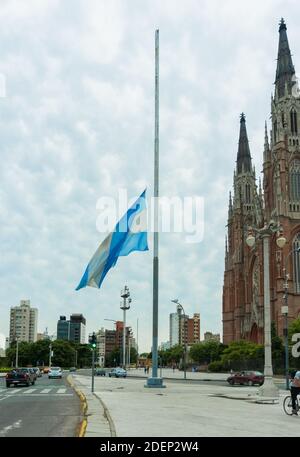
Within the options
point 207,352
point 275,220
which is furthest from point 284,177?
point 207,352

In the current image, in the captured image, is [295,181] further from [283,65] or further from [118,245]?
[118,245]

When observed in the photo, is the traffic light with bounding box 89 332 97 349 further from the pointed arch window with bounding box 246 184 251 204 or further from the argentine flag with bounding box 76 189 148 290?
the pointed arch window with bounding box 246 184 251 204

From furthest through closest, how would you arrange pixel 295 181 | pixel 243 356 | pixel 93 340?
pixel 295 181
pixel 243 356
pixel 93 340

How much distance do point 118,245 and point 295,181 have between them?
2829 inches

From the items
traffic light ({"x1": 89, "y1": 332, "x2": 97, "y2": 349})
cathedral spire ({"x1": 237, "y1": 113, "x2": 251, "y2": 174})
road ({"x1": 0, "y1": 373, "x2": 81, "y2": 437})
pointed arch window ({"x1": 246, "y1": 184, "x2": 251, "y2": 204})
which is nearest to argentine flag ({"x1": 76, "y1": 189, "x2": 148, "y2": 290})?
traffic light ({"x1": 89, "y1": 332, "x2": 97, "y2": 349})

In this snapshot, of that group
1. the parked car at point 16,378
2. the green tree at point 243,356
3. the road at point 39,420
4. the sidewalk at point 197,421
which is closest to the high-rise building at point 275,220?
the green tree at point 243,356

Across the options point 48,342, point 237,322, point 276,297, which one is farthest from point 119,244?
point 48,342

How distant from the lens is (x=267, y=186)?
96625 millimetres

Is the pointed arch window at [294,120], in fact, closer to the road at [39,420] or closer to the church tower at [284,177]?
the church tower at [284,177]

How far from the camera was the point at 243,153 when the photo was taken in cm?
12419

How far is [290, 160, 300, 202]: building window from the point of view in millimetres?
90062

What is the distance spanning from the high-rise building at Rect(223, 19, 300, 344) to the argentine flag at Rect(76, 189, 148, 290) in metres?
56.4

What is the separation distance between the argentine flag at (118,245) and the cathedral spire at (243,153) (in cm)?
9949

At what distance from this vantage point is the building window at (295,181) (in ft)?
295
